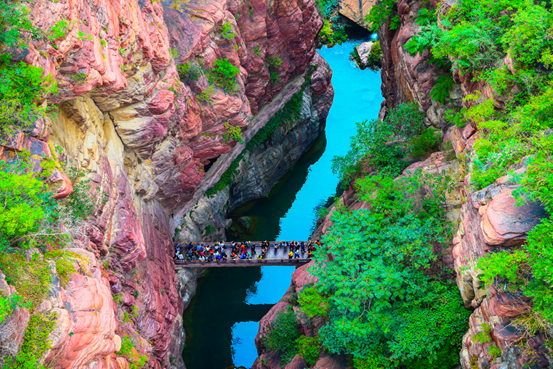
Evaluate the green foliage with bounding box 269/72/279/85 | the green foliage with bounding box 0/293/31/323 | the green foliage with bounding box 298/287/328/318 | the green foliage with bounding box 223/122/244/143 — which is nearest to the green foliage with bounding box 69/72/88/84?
the green foliage with bounding box 0/293/31/323

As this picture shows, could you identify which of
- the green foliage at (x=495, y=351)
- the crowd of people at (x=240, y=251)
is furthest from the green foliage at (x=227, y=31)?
the green foliage at (x=495, y=351)

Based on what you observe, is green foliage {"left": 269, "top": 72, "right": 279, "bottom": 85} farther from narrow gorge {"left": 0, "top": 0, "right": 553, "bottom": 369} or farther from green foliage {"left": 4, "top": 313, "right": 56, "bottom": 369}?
green foliage {"left": 4, "top": 313, "right": 56, "bottom": 369}

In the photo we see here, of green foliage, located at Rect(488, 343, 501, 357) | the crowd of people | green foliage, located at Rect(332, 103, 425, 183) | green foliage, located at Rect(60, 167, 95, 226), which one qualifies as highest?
green foliage, located at Rect(332, 103, 425, 183)

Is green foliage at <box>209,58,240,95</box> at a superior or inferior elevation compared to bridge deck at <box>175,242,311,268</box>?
superior

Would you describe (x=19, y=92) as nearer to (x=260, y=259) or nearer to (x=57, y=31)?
(x=57, y=31)

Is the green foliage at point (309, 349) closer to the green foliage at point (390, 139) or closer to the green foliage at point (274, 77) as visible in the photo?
the green foliage at point (390, 139)

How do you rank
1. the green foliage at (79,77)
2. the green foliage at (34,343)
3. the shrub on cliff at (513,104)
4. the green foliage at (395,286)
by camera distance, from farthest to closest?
the green foliage at (395,286), the green foliage at (79,77), the shrub on cliff at (513,104), the green foliage at (34,343)

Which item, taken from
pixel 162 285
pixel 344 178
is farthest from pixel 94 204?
pixel 344 178

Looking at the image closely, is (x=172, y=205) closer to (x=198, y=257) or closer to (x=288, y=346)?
(x=198, y=257)
